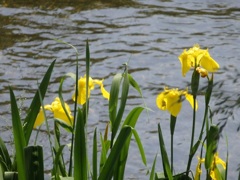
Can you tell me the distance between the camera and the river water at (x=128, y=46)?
164 inches

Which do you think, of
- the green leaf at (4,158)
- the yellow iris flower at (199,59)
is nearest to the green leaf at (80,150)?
the green leaf at (4,158)

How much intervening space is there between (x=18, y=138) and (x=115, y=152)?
289 mm

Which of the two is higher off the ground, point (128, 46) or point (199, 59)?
point (199, 59)

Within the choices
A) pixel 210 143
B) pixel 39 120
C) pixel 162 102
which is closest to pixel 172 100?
pixel 162 102

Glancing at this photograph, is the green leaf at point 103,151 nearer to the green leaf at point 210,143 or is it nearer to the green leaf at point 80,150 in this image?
the green leaf at point 80,150

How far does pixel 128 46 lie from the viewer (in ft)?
18.1

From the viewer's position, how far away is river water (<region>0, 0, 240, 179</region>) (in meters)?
4.17

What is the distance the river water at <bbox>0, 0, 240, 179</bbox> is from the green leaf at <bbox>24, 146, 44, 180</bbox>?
1.56 meters

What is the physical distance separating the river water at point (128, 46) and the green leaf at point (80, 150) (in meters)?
1.59

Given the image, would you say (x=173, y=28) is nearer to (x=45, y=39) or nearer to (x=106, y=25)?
(x=106, y=25)

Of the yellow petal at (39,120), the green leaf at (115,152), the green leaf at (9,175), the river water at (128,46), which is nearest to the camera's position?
the green leaf at (115,152)

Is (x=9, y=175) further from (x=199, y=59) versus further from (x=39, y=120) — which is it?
(x=199, y=59)

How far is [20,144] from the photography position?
6.81 feet

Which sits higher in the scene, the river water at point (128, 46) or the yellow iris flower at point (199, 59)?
the yellow iris flower at point (199, 59)
